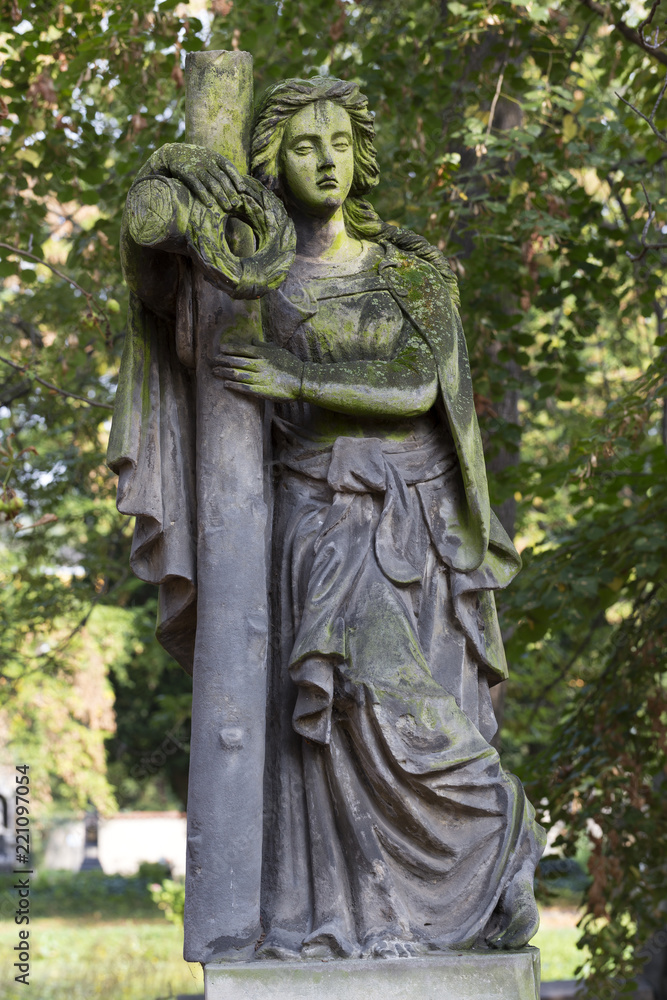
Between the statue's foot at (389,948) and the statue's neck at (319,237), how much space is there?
2.08m

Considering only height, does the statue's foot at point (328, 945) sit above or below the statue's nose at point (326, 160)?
below

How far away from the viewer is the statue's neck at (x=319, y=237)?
388cm

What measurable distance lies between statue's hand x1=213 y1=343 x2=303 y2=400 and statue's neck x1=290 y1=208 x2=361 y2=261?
50 cm

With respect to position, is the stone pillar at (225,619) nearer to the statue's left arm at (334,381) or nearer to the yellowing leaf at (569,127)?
the statue's left arm at (334,381)

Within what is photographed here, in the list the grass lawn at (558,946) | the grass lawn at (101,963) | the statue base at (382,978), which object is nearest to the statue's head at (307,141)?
the statue base at (382,978)

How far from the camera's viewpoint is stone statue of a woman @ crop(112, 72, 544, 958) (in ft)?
10.8

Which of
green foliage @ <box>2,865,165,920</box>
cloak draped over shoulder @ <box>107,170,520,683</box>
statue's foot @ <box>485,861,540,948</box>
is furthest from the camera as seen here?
green foliage @ <box>2,865,165,920</box>

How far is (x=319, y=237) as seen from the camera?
388 centimetres

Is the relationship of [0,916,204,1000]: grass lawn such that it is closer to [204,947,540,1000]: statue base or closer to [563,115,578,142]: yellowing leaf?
[563,115,578,142]: yellowing leaf

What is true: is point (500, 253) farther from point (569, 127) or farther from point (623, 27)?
point (623, 27)

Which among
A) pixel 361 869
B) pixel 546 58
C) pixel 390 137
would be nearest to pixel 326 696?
pixel 361 869

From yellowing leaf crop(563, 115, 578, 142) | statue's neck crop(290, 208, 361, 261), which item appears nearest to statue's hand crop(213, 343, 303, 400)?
statue's neck crop(290, 208, 361, 261)

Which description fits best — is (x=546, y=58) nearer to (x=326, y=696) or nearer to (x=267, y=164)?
(x=267, y=164)

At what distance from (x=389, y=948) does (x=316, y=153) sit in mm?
2363
